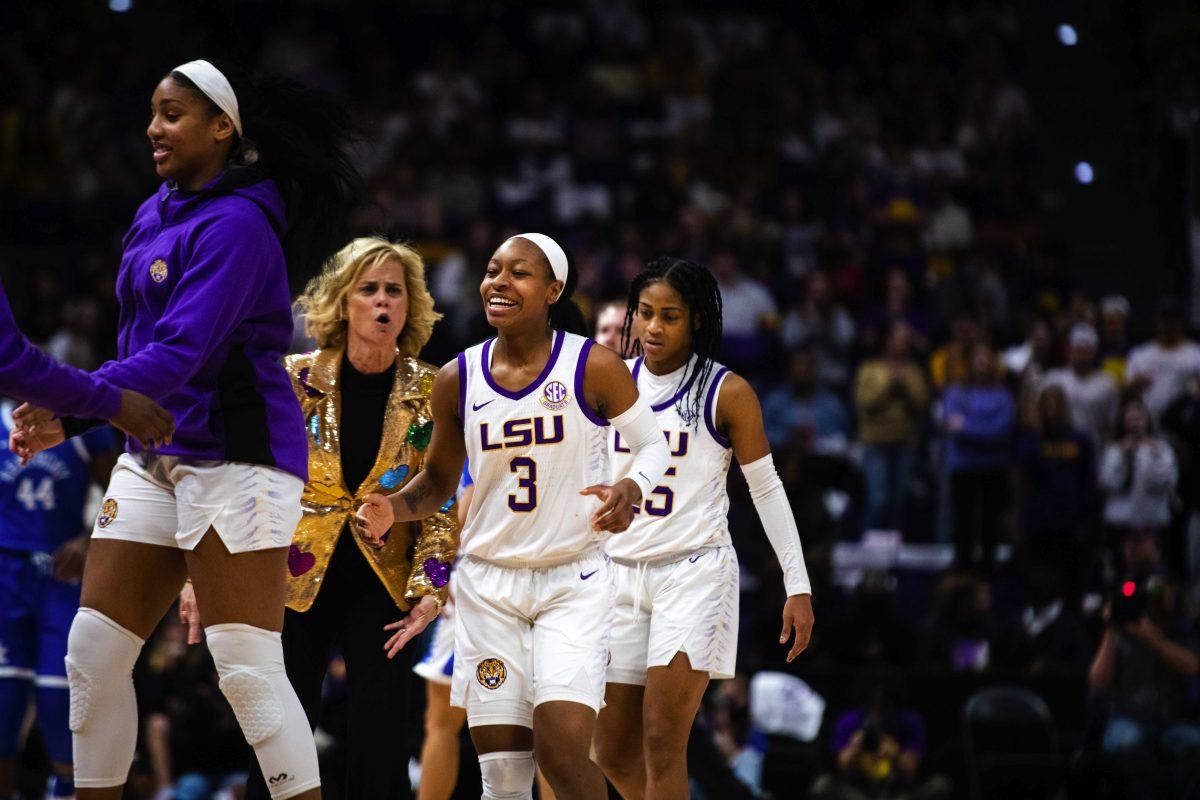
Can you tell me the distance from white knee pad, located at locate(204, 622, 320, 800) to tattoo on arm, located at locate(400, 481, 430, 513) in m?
0.83

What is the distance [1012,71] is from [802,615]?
1408 cm

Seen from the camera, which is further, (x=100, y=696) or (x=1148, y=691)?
(x=1148, y=691)

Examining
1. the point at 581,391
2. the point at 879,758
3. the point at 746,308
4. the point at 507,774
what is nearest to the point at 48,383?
the point at 581,391

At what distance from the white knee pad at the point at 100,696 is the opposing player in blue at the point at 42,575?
6.53ft

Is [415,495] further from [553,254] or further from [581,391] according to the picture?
[553,254]

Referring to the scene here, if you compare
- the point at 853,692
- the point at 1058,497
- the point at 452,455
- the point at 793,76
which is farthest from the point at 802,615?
the point at 793,76

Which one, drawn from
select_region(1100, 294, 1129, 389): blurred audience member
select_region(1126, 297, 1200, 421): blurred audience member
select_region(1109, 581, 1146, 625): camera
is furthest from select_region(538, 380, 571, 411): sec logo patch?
select_region(1100, 294, 1129, 389): blurred audience member

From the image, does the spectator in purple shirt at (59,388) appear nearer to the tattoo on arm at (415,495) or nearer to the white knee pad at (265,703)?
the white knee pad at (265,703)

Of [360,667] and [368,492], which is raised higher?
[368,492]

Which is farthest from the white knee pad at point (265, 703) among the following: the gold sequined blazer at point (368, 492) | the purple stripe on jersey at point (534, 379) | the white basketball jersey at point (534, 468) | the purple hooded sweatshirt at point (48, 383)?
the purple stripe on jersey at point (534, 379)

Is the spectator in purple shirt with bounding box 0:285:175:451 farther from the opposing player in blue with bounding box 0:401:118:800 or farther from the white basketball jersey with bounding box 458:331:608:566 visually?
the opposing player in blue with bounding box 0:401:118:800

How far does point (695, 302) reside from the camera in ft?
18.7

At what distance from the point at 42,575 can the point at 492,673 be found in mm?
2717

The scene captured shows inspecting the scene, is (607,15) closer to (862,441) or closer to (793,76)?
(793,76)
